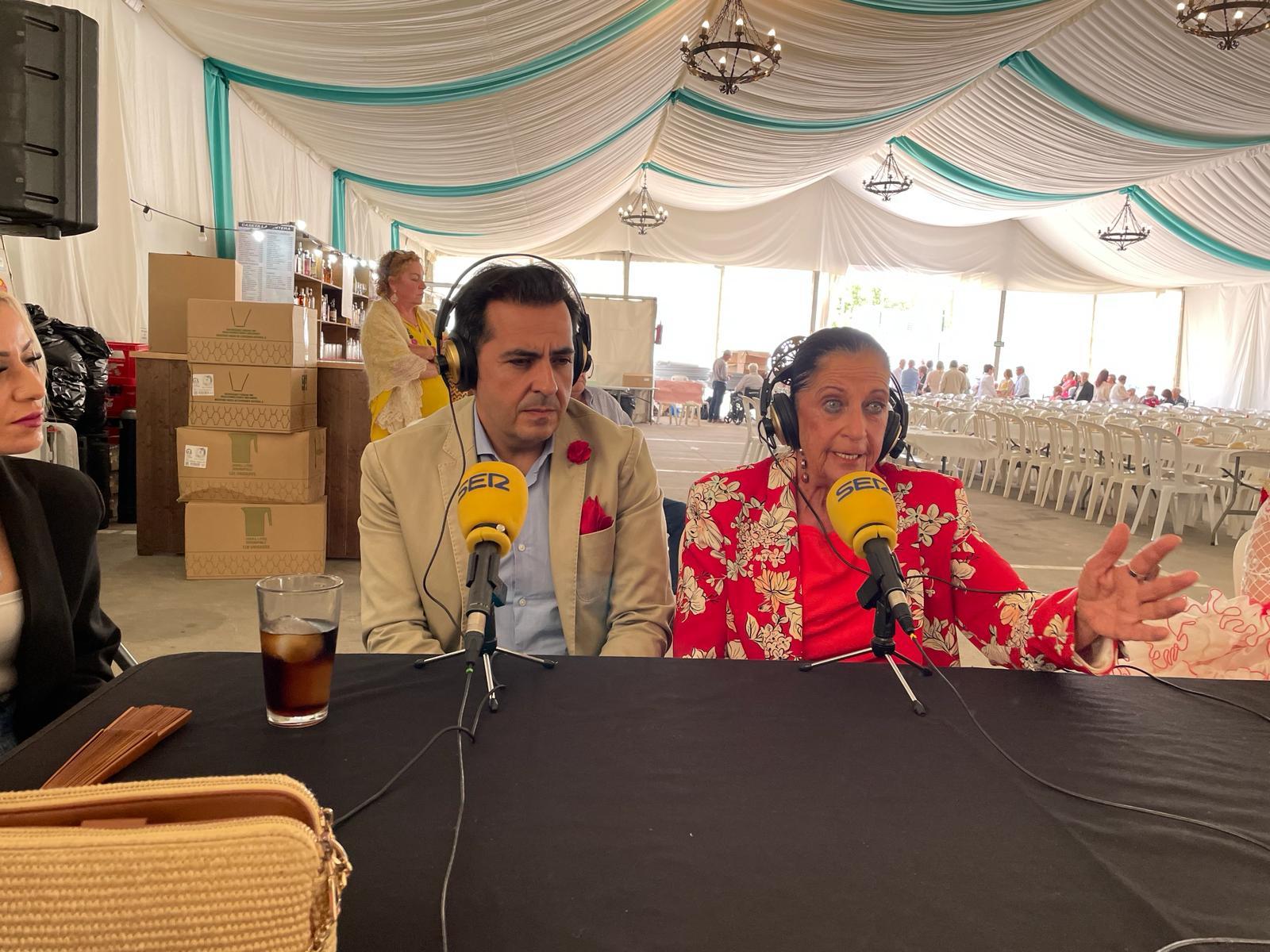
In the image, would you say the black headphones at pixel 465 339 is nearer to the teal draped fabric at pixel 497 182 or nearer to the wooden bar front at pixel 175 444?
the wooden bar front at pixel 175 444

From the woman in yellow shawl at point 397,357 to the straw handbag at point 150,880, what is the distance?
3754 mm

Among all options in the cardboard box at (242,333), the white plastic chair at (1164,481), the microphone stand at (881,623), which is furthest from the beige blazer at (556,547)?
the white plastic chair at (1164,481)

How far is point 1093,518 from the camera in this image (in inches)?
307

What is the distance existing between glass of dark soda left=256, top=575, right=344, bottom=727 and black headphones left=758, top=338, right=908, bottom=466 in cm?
94

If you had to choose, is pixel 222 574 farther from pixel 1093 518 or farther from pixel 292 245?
pixel 1093 518

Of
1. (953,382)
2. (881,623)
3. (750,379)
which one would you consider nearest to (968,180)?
(953,382)

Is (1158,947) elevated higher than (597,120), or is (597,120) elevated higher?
(597,120)

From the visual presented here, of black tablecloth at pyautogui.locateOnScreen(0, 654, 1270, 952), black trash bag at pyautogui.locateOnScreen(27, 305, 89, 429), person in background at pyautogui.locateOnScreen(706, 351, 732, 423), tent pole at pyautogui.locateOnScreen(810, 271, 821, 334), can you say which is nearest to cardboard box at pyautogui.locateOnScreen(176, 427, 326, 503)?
black trash bag at pyautogui.locateOnScreen(27, 305, 89, 429)

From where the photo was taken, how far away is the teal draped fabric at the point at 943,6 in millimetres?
7621

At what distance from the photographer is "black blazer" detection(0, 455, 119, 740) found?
1.39 m

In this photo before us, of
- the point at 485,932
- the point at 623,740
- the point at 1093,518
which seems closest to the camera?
the point at 485,932

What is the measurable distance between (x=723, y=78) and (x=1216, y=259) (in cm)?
1388

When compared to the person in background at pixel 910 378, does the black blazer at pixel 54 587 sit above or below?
below

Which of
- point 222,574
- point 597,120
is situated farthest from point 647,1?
point 222,574
